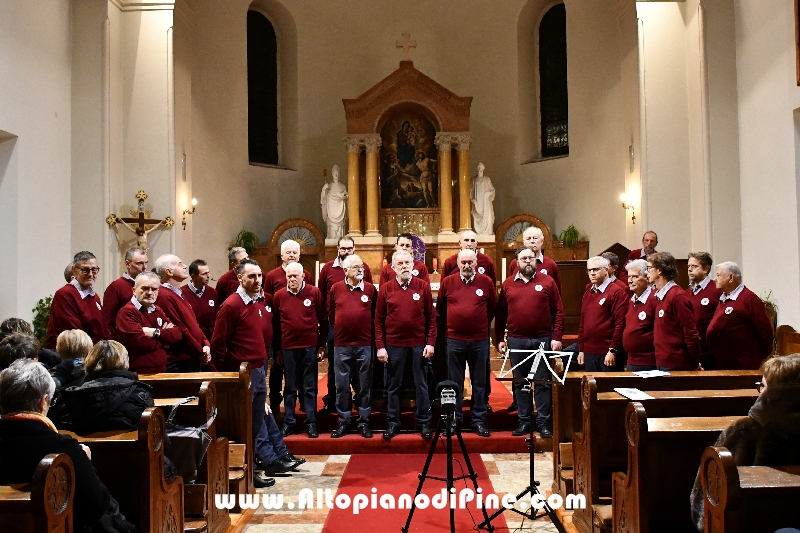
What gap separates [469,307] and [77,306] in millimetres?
3166

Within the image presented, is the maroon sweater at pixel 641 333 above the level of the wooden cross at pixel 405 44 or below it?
below

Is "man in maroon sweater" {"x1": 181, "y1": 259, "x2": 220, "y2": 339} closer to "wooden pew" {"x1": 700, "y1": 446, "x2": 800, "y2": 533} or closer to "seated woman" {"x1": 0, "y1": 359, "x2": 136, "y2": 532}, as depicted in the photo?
"seated woman" {"x1": 0, "y1": 359, "x2": 136, "y2": 532}

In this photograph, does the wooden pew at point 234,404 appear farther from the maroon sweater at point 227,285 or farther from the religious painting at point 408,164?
the religious painting at point 408,164

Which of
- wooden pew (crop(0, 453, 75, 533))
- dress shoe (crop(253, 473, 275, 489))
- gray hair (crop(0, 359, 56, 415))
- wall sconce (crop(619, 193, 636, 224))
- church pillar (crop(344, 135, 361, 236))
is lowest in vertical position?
dress shoe (crop(253, 473, 275, 489))

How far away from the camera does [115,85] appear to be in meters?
9.16

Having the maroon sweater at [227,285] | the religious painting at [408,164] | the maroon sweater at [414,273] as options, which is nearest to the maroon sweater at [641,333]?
the maroon sweater at [414,273]

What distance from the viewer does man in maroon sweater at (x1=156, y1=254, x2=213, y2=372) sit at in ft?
17.8

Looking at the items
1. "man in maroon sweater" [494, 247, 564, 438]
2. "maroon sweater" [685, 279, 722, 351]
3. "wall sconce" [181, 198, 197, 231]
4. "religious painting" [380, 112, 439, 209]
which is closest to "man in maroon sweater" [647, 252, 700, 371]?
"maroon sweater" [685, 279, 722, 351]

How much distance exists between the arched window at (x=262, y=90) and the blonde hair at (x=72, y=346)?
10416 millimetres

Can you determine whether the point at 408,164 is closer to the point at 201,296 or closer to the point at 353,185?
the point at 353,185

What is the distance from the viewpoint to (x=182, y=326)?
548cm

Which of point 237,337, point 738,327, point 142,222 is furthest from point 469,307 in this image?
point 142,222

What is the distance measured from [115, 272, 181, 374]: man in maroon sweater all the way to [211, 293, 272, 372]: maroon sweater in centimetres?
37

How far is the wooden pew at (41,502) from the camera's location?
7.79ft
